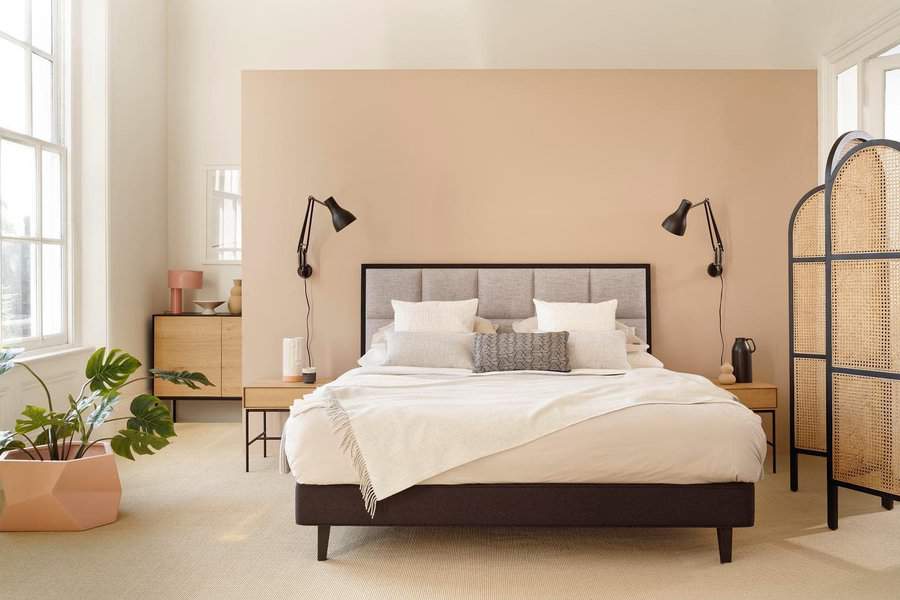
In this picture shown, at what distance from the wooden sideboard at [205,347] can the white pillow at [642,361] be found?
10.5 ft

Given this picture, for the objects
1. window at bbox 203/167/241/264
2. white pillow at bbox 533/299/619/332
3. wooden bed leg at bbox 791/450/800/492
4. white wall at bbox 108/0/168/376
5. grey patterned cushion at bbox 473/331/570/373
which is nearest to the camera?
wooden bed leg at bbox 791/450/800/492

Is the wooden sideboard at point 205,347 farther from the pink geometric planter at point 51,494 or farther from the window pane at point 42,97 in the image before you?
the pink geometric planter at point 51,494

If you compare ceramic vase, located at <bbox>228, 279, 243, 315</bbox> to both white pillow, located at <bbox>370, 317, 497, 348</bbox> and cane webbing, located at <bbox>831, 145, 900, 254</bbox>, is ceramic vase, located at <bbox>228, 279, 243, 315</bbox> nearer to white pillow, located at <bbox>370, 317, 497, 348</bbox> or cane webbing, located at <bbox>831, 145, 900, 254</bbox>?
white pillow, located at <bbox>370, 317, 497, 348</bbox>

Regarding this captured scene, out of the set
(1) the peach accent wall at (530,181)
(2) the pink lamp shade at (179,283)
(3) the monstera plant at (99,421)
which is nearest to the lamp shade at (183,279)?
(2) the pink lamp shade at (179,283)

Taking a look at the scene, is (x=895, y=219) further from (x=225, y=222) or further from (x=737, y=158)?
(x=225, y=222)

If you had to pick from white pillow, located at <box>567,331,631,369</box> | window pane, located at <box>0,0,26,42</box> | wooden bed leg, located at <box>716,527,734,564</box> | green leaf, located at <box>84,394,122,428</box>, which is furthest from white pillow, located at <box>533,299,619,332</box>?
window pane, located at <box>0,0,26,42</box>

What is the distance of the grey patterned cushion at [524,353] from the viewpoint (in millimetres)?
4246

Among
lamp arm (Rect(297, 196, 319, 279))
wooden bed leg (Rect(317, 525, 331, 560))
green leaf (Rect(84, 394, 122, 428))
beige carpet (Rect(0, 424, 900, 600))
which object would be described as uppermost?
lamp arm (Rect(297, 196, 319, 279))

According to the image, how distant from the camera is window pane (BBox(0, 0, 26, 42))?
463 cm

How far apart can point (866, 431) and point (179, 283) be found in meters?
5.01

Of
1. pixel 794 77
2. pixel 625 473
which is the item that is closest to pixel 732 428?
pixel 625 473

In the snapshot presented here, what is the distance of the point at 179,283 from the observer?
6.12 m

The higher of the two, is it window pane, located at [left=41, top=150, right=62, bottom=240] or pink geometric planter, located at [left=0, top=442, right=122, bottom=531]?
window pane, located at [left=41, top=150, right=62, bottom=240]

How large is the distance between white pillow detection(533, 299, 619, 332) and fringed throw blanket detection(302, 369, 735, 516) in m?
1.26
